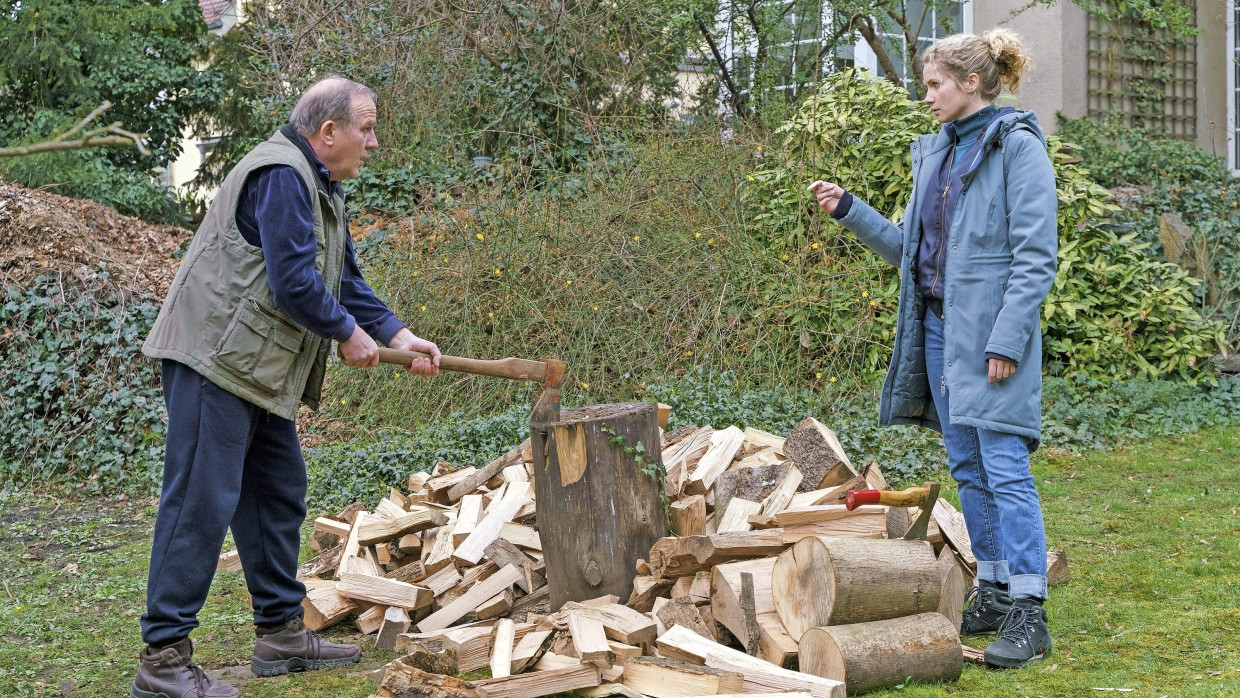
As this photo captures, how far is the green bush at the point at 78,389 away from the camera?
288 inches

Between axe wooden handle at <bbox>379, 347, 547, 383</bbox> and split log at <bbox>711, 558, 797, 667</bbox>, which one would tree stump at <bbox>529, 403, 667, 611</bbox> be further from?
split log at <bbox>711, 558, 797, 667</bbox>

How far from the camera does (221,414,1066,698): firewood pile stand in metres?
3.16

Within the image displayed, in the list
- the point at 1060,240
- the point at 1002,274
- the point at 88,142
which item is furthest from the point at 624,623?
the point at 1060,240

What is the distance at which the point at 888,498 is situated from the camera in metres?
3.47

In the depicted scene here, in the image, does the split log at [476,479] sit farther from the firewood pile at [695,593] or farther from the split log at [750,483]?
the split log at [750,483]

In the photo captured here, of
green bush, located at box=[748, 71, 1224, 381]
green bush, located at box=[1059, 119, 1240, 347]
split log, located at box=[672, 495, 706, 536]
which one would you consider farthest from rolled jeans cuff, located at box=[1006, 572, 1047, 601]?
green bush, located at box=[1059, 119, 1240, 347]

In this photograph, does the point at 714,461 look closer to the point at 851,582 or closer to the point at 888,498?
the point at 888,498

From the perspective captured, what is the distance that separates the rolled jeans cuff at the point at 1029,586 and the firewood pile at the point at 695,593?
22cm

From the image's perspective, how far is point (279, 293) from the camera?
10.4 feet

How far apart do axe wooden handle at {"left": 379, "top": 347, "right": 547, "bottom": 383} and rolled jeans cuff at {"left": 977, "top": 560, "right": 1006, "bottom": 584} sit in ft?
5.51

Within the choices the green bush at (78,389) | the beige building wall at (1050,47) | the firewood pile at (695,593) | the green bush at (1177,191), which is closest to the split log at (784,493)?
the firewood pile at (695,593)

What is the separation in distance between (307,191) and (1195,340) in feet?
24.1

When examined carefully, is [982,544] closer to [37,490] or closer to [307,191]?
[307,191]

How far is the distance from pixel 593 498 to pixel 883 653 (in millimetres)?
1164
